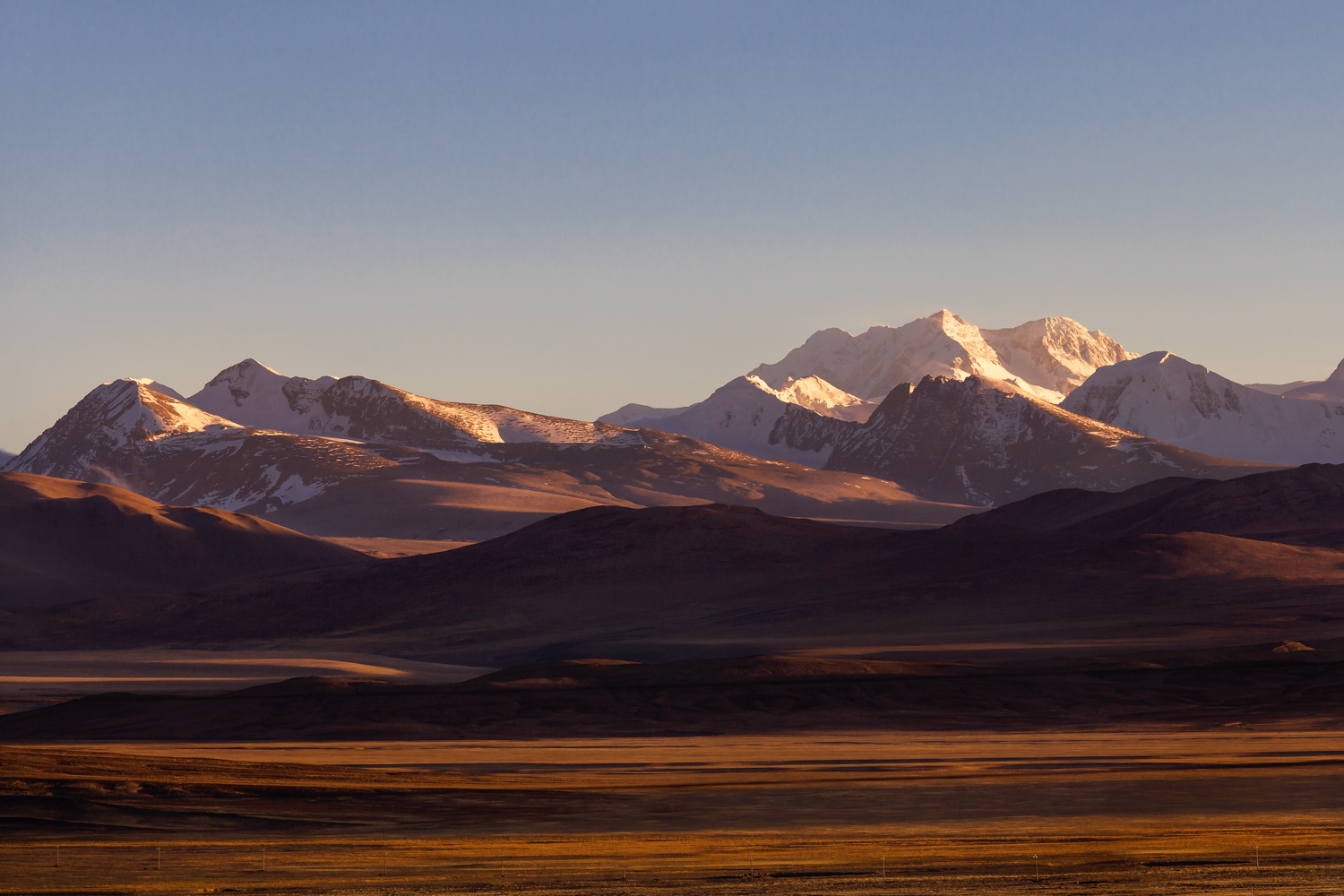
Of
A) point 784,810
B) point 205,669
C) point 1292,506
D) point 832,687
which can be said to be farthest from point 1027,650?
point 1292,506

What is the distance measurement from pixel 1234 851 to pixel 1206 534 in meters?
122

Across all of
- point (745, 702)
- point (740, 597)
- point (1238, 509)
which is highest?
point (1238, 509)

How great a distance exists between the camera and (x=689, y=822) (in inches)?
1756

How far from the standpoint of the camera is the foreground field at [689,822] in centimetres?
3262

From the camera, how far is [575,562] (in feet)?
566

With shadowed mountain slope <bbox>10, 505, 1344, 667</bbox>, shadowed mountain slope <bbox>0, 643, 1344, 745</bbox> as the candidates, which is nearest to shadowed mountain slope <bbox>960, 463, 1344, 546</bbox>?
shadowed mountain slope <bbox>10, 505, 1344, 667</bbox>

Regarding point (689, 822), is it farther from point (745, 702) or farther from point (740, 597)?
point (740, 597)

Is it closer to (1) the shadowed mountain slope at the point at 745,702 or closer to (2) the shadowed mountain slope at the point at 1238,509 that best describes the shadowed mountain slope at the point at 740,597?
(1) the shadowed mountain slope at the point at 745,702

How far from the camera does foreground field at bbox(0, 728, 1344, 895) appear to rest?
32.6m

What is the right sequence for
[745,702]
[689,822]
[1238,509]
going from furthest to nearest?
[1238,509]
[745,702]
[689,822]

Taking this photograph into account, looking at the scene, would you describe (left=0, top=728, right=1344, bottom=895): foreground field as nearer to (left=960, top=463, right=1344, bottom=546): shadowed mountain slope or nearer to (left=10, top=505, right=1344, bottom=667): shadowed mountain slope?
(left=10, top=505, right=1344, bottom=667): shadowed mountain slope

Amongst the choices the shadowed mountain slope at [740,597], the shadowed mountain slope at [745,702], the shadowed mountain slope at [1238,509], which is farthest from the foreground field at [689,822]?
the shadowed mountain slope at [1238,509]

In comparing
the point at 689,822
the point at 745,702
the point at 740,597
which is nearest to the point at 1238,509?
the point at 740,597

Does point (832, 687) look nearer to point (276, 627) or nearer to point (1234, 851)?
point (1234, 851)
